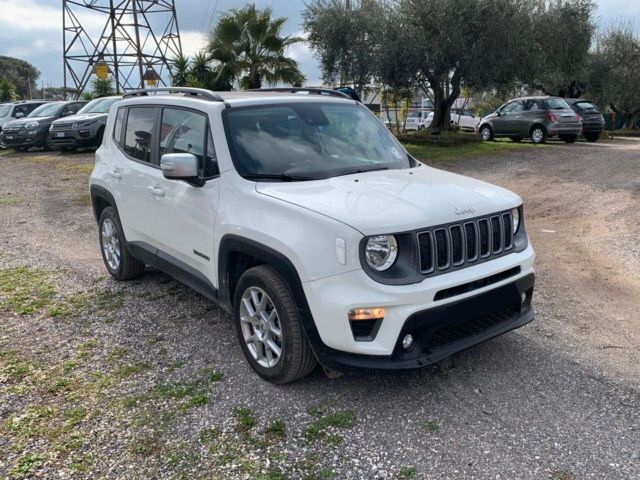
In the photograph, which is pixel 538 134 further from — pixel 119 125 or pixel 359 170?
pixel 359 170

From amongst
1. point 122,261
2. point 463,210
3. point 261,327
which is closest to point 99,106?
point 122,261

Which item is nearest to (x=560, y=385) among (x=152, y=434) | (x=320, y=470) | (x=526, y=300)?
(x=526, y=300)

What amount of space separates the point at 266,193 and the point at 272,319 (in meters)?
0.80

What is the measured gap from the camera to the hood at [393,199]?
3068 mm

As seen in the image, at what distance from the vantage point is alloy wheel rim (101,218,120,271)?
225 inches

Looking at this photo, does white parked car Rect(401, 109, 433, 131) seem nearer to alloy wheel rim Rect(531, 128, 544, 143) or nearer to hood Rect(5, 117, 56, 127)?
alloy wheel rim Rect(531, 128, 544, 143)

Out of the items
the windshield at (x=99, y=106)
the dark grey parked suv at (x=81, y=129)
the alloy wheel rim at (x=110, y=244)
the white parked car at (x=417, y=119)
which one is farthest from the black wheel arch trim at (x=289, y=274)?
the white parked car at (x=417, y=119)

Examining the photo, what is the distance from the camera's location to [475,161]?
48.4 feet

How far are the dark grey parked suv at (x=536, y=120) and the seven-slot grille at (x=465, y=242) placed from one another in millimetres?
16493

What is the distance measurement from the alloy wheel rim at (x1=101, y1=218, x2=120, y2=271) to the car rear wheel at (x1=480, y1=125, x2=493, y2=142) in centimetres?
1696

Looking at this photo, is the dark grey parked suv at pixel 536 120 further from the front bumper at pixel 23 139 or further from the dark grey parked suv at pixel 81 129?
the front bumper at pixel 23 139

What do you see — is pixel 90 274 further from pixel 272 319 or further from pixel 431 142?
pixel 431 142

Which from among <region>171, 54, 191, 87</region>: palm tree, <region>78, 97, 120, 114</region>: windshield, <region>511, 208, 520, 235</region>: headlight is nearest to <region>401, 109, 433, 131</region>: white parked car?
<region>171, 54, 191, 87</region>: palm tree

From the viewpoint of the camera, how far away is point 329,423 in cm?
320
